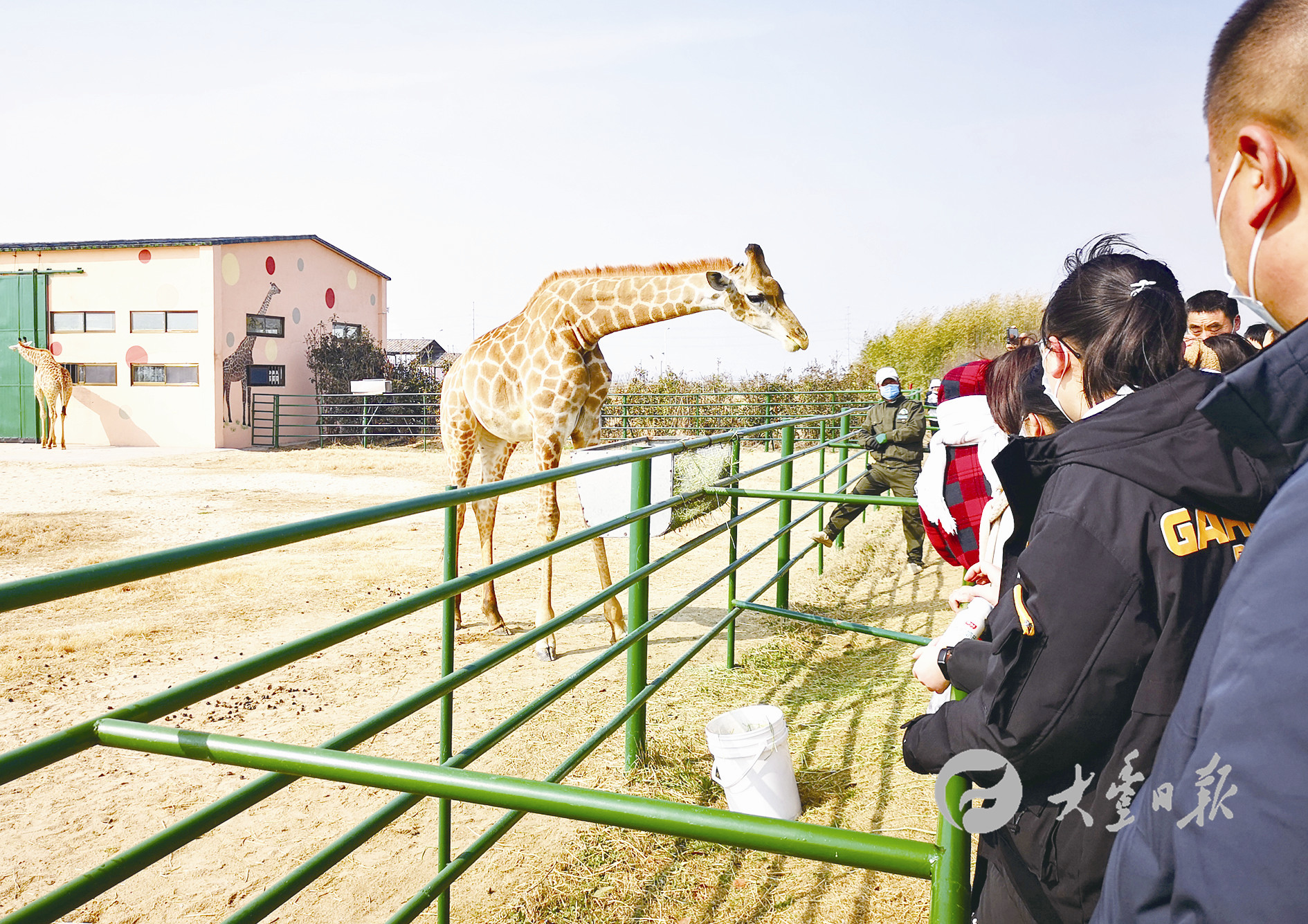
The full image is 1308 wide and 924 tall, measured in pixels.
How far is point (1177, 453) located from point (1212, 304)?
3.56m

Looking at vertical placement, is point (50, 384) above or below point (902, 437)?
above

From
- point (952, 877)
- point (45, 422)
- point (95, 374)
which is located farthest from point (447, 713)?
point (95, 374)

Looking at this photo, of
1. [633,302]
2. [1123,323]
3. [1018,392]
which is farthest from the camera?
[633,302]

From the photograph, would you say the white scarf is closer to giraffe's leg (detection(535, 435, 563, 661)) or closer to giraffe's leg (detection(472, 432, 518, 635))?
giraffe's leg (detection(535, 435, 563, 661))

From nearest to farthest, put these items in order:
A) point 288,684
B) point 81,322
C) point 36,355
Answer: point 288,684 < point 36,355 < point 81,322

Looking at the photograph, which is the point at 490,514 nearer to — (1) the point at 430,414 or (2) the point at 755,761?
(2) the point at 755,761

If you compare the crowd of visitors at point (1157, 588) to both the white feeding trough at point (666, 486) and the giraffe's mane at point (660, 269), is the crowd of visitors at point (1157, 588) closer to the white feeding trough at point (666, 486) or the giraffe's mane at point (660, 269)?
the white feeding trough at point (666, 486)

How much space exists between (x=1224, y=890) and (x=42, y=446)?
21.5 metres

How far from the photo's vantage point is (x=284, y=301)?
20.3 meters

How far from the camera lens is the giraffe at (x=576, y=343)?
4.97 metres

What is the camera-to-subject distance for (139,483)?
11305mm

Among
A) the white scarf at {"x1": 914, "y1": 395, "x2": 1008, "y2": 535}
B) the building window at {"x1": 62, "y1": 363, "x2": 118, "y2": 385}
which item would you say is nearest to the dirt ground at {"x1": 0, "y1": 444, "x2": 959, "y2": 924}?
the white scarf at {"x1": 914, "y1": 395, "x2": 1008, "y2": 535}

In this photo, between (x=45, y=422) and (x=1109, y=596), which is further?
(x=45, y=422)

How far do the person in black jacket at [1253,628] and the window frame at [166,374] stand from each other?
20.6m
